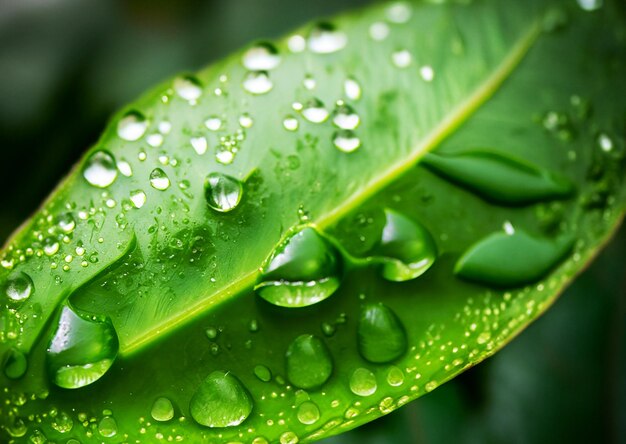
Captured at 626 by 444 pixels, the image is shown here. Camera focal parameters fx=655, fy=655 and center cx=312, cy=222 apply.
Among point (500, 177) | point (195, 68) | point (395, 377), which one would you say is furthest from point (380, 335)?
point (195, 68)

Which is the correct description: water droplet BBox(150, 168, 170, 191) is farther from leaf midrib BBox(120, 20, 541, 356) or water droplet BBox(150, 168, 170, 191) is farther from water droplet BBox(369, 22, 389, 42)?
water droplet BBox(369, 22, 389, 42)

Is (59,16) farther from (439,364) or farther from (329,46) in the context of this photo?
(439,364)

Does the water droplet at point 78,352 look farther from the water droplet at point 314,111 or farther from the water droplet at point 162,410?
the water droplet at point 314,111

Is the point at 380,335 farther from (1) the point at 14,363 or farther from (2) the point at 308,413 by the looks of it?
(1) the point at 14,363

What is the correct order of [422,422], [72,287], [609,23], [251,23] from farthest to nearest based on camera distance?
1. [251,23]
2. [422,422]
3. [609,23]
4. [72,287]

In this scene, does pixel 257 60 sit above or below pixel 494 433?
above

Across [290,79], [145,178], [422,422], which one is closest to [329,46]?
[290,79]

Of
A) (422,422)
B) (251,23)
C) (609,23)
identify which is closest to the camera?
(609,23)
